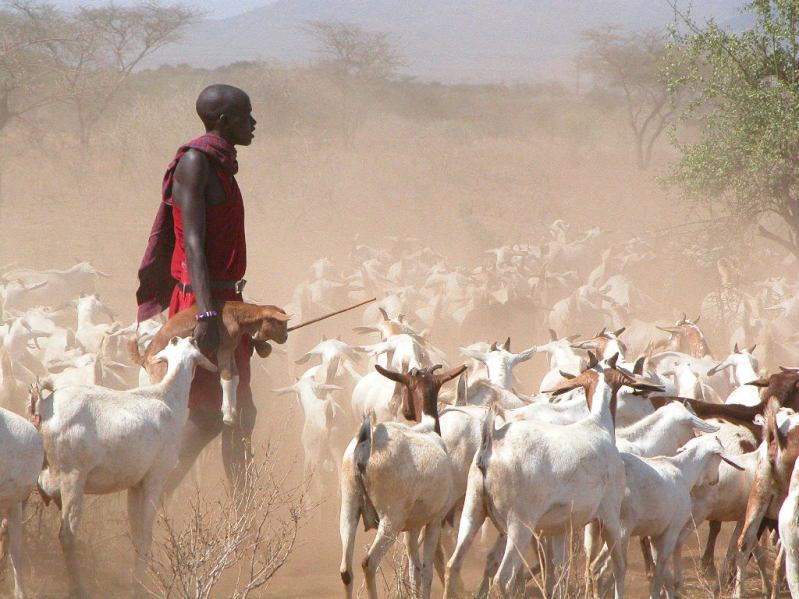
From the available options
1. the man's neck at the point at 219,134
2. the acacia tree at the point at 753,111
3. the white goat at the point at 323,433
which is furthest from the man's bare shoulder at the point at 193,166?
the acacia tree at the point at 753,111

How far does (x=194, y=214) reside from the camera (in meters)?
6.37

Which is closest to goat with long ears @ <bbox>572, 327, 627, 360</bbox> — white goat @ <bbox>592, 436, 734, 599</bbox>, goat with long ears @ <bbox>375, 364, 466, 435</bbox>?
white goat @ <bbox>592, 436, 734, 599</bbox>

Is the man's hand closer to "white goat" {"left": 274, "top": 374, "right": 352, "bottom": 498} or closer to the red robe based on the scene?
the red robe

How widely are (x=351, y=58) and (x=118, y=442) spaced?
41875mm

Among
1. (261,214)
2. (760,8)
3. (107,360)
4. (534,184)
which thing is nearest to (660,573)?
(107,360)

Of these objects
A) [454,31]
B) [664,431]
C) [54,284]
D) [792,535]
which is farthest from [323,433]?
[454,31]

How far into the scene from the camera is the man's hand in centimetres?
643

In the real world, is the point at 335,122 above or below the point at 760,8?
below

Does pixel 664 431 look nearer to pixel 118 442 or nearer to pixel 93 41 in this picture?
pixel 118 442

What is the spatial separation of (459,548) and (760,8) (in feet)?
39.4

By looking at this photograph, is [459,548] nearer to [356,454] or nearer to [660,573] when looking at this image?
[356,454]

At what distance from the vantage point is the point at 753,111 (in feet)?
53.9

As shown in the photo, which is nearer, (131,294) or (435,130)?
(131,294)

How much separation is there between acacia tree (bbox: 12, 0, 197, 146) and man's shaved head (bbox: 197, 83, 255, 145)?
27585mm
